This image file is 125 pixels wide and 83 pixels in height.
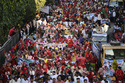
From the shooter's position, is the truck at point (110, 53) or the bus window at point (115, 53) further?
the bus window at point (115, 53)

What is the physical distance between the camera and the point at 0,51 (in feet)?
61.4

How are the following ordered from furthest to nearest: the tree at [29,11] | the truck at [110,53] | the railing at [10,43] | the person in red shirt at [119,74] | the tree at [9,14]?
the tree at [29,11] → the tree at [9,14] → the railing at [10,43] → the truck at [110,53] → the person in red shirt at [119,74]

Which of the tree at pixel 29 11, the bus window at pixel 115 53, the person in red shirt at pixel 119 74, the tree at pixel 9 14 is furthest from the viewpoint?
the tree at pixel 29 11

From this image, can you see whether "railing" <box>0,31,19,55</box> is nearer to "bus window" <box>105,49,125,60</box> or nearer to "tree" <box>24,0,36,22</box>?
"tree" <box>24,0,36,22</box>

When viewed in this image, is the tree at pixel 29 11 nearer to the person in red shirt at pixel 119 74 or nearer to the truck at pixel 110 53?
the truck at pixel 110 53

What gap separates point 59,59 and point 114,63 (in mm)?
4828

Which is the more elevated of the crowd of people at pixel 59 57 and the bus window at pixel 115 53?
the bus window at pixel 115 53

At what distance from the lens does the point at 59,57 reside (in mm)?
20484

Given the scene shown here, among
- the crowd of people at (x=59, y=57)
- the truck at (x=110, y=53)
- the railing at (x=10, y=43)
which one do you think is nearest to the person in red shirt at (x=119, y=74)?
the crowd of people at (x=59, y=57)

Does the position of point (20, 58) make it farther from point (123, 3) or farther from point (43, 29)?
point (123, 3)

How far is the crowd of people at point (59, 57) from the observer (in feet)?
48.6

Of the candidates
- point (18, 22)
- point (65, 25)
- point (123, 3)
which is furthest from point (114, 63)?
point (123, 3)

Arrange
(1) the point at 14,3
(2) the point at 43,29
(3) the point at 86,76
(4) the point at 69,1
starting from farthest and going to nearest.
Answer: (4) the point at 69,1 < (2) the point at 43,29 < (1) the point at 14,3 < (3) the point at 86,76

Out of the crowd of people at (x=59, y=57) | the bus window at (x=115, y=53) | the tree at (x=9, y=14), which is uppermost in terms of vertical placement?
the tree at (x=9, y=14)
